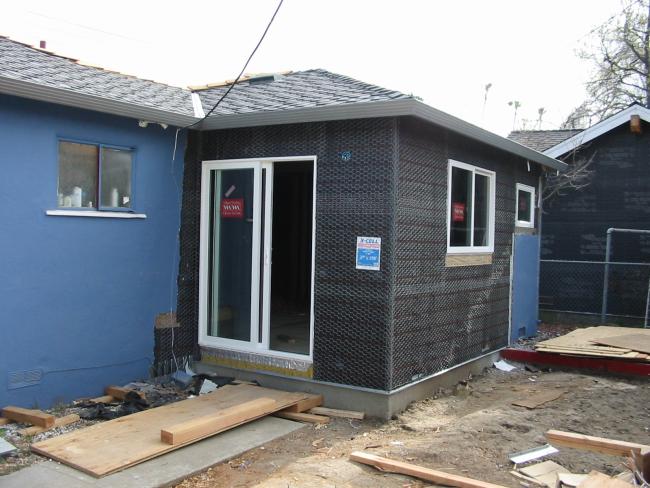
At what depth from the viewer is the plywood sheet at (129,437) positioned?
184 inches

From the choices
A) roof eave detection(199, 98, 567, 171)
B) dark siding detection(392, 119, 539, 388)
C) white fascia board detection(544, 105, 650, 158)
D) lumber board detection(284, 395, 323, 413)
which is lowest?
lumber board detection(284, 395, 323, 413)

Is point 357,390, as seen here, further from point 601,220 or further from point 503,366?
point 601,220

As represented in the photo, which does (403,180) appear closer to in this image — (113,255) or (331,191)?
(331,191)

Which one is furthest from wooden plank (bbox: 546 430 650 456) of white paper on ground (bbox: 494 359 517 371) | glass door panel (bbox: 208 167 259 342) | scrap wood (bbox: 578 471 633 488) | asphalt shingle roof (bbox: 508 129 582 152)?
asphalt shingle roof (bbox: 508 129 582 152)

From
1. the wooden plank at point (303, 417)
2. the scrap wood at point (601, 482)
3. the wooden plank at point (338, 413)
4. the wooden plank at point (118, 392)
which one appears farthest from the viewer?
the wooden plank at point (118, 392)

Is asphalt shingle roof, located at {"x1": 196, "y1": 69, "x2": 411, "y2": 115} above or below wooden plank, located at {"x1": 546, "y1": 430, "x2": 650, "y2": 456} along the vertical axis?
above

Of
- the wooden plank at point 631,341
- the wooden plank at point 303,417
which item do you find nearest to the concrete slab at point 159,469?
the wooden plank at point 303,417

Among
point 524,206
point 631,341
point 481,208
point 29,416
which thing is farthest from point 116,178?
point 631,341

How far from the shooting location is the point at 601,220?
13.0m

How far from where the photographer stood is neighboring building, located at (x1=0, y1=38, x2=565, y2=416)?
19.8ft

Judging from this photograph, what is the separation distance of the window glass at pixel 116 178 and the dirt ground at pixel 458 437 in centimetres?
317

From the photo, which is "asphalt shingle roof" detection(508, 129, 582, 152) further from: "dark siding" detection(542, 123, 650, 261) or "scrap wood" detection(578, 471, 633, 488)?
"scrap wood" detection(578, 471, 633, 488)

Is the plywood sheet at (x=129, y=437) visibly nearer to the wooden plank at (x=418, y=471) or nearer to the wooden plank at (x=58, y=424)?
the wooden plank at (x=58, y=424)

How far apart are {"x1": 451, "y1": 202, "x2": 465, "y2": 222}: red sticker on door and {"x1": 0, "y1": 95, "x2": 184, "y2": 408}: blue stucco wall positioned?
3301 mm
